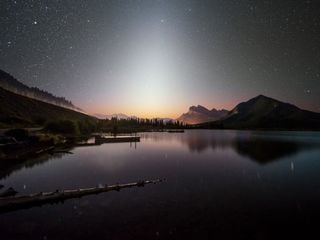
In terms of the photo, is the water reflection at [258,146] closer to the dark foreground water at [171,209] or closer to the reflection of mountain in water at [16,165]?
the dark foreground water at [171,209]

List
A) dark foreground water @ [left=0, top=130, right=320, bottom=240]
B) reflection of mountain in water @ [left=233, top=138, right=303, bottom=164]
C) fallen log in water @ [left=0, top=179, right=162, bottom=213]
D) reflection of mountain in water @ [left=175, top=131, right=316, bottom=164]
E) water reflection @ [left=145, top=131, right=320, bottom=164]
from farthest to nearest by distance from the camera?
water reflection @ [left=145, top=131, right=320, bottom=164] < reflection of mountain in water @ [left=175, top=131, right=316, bottom=164] < reflection of mountain in water @ [left=233, top=138, right=303, bottom=164] < fallen log in water @ [left=0, top=179, right=162, bottom=213] < dark foreground water @ [left=0, top=130, right=320, bottom=240]

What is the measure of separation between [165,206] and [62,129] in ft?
292

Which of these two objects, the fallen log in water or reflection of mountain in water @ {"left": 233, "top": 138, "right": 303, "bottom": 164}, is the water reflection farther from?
the fallen log in water

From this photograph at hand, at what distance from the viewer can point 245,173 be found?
36156 millimetres

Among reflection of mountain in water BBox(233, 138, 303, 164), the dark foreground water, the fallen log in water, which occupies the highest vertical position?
the fallen log in water

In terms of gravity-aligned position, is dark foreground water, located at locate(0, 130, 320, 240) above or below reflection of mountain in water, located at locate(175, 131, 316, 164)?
below

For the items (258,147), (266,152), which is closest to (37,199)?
(266,152)

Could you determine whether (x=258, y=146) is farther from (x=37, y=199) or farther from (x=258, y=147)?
(x=37, y=199)

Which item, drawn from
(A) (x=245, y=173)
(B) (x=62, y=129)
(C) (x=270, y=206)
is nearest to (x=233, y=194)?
(C) (x=270, y=206)

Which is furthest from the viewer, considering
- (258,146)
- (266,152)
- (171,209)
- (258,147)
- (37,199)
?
(258,146)

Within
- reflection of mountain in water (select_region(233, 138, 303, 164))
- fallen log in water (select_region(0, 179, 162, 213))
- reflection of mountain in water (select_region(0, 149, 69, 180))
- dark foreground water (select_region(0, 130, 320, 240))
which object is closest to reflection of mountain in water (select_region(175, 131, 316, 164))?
reflection of mountain in water (select_region(233, 138, 303, 164))

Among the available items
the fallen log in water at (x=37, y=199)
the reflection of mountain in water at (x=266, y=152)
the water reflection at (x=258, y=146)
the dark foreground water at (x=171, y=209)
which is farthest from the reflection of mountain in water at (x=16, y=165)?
the reflection of mountain in water at (x=266, y=152)

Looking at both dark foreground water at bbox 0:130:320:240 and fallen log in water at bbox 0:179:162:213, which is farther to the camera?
fallen log in water at bbox 0:179:162:213

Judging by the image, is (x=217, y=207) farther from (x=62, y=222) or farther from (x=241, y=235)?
(x=62, y=222)
